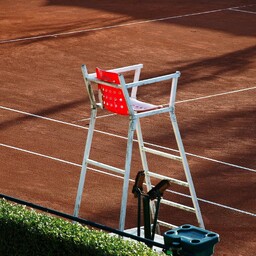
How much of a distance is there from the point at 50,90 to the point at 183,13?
8.77 meters

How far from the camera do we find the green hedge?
723 cm

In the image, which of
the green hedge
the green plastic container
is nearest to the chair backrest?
the green hedge

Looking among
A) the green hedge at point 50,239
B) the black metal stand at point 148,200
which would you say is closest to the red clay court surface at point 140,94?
the black metal stand at point 148,200

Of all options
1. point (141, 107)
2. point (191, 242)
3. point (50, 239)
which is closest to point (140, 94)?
point (141, 107)

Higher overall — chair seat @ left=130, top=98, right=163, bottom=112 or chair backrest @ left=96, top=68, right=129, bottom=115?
chair backrest @ left=96, top=68, right=129, bottom=115

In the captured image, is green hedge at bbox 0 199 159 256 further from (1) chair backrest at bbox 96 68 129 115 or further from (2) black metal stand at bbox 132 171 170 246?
(1) chair backrest at bbox 96 68 129 115

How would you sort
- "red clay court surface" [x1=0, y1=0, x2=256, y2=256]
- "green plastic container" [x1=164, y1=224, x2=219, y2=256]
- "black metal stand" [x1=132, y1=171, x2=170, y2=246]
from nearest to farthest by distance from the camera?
"green plastic container" [x1=164, y1=224, x2=219, y2=256] → "black metal stand" [x1=132, y1=171, x2=170, y2=246] → "red clay court surface" [x1=0, y1=0, x2=256, y2=256]

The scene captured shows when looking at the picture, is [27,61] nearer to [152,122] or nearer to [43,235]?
[152,122]

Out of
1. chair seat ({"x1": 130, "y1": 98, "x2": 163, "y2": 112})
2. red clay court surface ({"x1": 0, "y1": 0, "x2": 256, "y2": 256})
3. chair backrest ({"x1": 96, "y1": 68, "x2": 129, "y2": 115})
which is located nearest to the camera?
chair backrest ({"x1": 96, "y1": 68, "x2": 129, "y2": 115})

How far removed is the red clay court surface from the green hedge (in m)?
2.53

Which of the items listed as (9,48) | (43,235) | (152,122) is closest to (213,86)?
(152,122)

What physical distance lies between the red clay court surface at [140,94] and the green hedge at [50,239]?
2527 millimetres

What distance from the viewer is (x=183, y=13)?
25016 millimetres

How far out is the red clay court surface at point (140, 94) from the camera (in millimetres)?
11445
